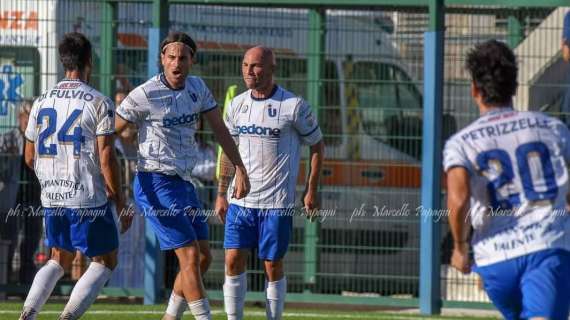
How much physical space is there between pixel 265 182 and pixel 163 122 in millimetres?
933

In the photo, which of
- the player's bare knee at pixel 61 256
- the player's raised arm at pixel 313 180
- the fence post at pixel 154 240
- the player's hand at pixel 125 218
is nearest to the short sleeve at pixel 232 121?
the player's raised arm at pixel 313 180

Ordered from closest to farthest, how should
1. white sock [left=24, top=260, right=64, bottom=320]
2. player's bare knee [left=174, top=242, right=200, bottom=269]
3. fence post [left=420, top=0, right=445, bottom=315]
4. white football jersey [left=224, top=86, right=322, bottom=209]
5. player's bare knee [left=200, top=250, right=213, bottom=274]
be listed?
player's bare knee [left=174, top=242, right=200, bottom=269], white sock [left=24, top=260, right=64, bottom=320], player's bare knee [left=200, top=250, right=213, bottom=274], white football jersey [left=224, top=86, right=322, bottom=209], fence post [left=420, top=0, right=445, bottom=315]

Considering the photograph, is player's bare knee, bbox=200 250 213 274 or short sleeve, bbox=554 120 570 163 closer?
short sleeve, bbox=554 120 570 163

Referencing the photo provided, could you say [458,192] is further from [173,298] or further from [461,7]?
[461,7]

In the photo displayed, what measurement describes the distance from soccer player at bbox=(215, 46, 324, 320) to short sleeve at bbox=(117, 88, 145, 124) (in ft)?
2.81

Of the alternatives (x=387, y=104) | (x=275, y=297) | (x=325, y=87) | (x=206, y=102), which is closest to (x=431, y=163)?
Answer: (x=387, y=104)

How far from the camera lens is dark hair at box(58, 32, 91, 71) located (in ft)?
28.1

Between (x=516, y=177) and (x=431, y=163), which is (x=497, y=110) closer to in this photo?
(x=516, y=177)

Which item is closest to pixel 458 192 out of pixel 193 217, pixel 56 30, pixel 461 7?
pixel 193 217

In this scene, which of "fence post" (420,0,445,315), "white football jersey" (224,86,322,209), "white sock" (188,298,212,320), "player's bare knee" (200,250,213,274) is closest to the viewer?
"white sock" (188,298,212,320)

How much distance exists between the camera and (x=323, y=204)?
12219 mm

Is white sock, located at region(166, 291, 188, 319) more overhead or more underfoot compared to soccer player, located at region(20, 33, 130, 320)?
more underfoot

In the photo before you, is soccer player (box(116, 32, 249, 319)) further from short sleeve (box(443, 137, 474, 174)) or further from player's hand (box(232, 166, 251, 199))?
short sleeve (box(443, 137, 474, 174))

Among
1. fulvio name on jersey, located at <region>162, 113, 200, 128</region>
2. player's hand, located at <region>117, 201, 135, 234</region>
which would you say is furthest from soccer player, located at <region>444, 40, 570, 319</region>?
player's hand, located at <region>117, 201, 135, 234</region>
